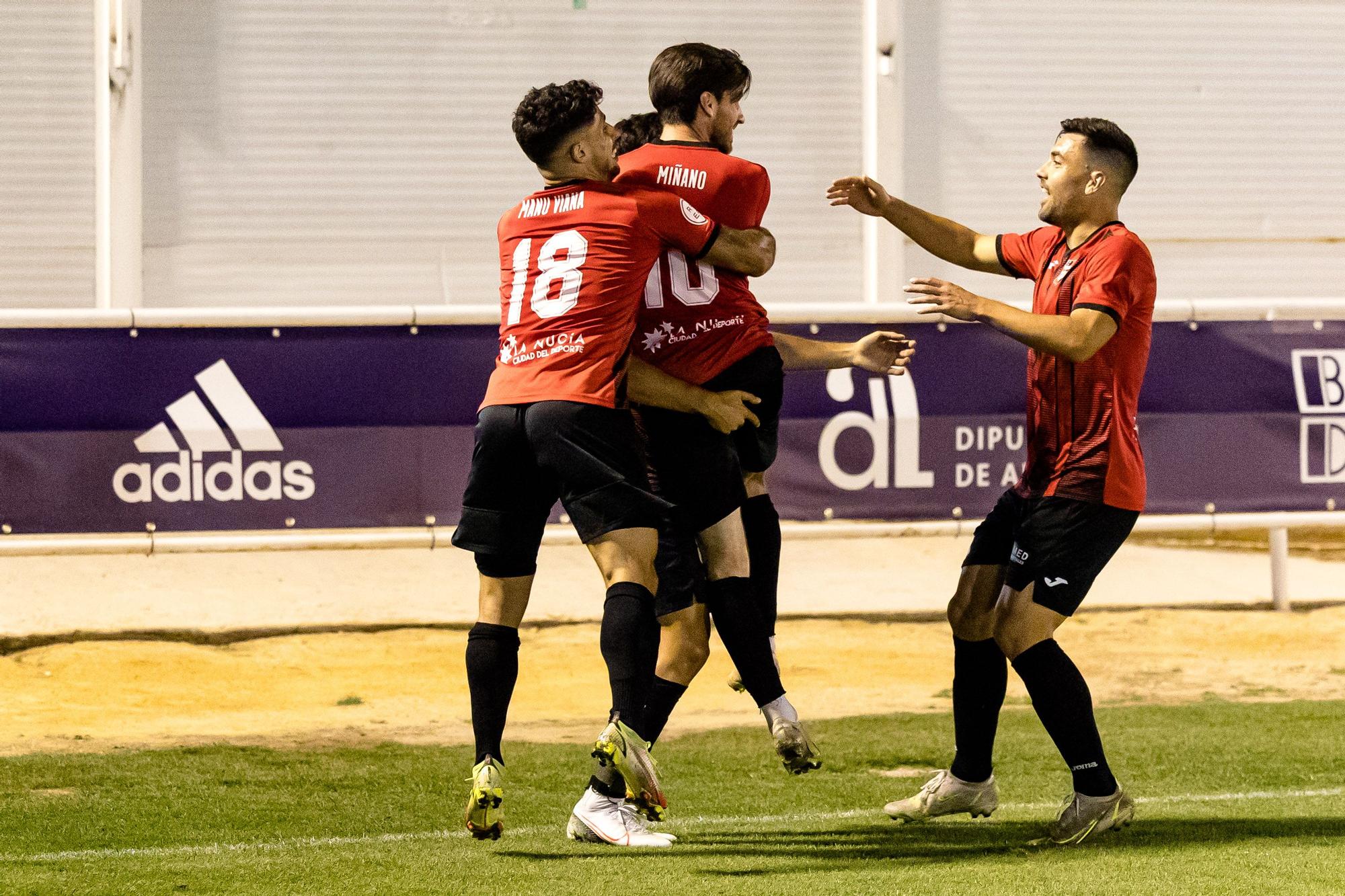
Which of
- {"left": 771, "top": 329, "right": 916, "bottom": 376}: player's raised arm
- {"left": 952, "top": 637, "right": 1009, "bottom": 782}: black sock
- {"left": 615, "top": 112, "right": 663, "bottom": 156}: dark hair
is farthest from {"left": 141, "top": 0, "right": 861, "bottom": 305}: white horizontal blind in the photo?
{"left": 952, "top": 637, "right": 1009, "bottom": 782}: black sock

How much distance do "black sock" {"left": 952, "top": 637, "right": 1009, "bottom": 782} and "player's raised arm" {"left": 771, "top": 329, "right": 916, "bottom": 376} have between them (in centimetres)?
92

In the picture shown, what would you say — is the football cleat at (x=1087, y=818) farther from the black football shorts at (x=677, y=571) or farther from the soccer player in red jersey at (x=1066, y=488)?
the black football shorts at (x=677, y=571)

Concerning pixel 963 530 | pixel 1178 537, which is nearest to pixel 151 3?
pixel 963 530

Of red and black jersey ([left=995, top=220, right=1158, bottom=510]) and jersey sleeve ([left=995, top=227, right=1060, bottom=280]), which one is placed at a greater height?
jersey sleeve ([left=995, top=227, right=1060, bottom=280])

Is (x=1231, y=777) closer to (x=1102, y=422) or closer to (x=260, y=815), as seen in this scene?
(x=1102, y=422)

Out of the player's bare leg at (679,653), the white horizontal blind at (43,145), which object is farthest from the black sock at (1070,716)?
the white horizontal blind at (43,145)

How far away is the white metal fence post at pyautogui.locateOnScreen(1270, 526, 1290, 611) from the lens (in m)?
10.8

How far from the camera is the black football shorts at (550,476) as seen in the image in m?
4.69

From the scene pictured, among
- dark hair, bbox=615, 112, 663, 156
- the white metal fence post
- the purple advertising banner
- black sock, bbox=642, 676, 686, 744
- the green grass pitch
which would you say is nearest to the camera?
the green grass pitch

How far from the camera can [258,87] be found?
13133 mm

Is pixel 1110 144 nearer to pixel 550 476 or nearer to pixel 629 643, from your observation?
pixel 550 476

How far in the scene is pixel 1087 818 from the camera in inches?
195

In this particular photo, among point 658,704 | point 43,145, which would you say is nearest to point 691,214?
point 658,704

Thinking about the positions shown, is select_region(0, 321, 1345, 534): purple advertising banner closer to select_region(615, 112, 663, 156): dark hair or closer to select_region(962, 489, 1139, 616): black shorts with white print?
select_region(615, 112, 663, 156): dark hair
